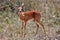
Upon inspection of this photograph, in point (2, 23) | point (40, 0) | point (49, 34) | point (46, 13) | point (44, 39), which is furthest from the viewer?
point (40, 0)

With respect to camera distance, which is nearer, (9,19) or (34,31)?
(34,31)

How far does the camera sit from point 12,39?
8617 mm

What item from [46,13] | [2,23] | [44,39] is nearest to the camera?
[44,39]

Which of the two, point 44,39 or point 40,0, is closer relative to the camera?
point 44,39

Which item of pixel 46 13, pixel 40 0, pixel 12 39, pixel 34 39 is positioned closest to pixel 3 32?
pixel 12 39

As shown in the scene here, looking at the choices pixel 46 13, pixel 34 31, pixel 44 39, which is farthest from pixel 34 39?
pixel 46 13

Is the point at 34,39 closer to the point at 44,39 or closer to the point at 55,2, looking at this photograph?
the point at 44,39

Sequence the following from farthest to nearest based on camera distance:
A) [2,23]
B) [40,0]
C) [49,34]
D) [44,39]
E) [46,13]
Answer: [40,0]
[46,13]
[2,23]
[49,34]
[44,39]

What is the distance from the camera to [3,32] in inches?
368

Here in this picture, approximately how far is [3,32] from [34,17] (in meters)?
1.23

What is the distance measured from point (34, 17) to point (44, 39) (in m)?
1.23

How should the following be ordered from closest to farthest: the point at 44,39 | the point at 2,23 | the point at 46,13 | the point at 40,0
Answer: the point at 44,39
the point at 2,23
the point at 46,13
the point at 40,0

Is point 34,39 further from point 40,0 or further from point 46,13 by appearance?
point 40,0

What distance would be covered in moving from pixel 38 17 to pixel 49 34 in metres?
0.74
